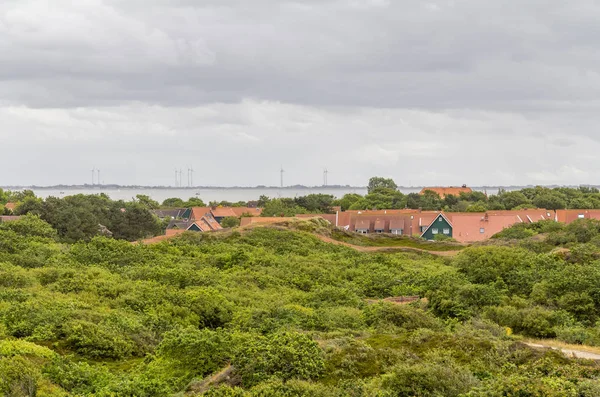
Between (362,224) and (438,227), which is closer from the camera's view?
(438,227)

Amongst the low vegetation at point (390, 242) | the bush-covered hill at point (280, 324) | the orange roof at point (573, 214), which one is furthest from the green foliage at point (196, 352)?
the orange roof at point (573, 214)

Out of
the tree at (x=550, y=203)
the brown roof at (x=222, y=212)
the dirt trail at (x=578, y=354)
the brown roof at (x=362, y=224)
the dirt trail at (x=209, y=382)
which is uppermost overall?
the tree at (x=550, y=203)

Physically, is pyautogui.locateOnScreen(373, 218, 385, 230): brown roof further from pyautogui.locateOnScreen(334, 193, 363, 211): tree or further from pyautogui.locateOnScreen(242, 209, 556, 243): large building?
pyautogui.locateOnScreen(334, 193, 363, 211): tree

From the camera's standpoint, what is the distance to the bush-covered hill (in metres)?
11.6

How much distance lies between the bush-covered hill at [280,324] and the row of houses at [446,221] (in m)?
26.3

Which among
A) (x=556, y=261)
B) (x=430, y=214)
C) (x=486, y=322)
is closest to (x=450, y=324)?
(x=486, y=322)

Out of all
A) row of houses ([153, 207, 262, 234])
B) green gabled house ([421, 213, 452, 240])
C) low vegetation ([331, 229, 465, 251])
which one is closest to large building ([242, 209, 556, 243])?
green gabled house ([421, 213, 452, 240])

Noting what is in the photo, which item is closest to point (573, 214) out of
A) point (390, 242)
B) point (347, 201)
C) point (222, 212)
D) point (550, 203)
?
point (550, 203)

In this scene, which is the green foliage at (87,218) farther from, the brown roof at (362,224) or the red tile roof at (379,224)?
the red tile roof at (379,224)

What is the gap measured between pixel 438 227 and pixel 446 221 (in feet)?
2.93

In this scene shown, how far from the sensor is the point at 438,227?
204ft

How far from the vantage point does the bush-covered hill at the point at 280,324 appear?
11.6 metres

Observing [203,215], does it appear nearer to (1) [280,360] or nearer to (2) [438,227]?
(2) [438,227]

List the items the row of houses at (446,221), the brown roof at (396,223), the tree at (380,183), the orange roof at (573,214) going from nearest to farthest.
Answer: the row of houses at (446,221) < the orange roof at (573,214) < the brown roof at (396,223) < the tree at (380,183)
